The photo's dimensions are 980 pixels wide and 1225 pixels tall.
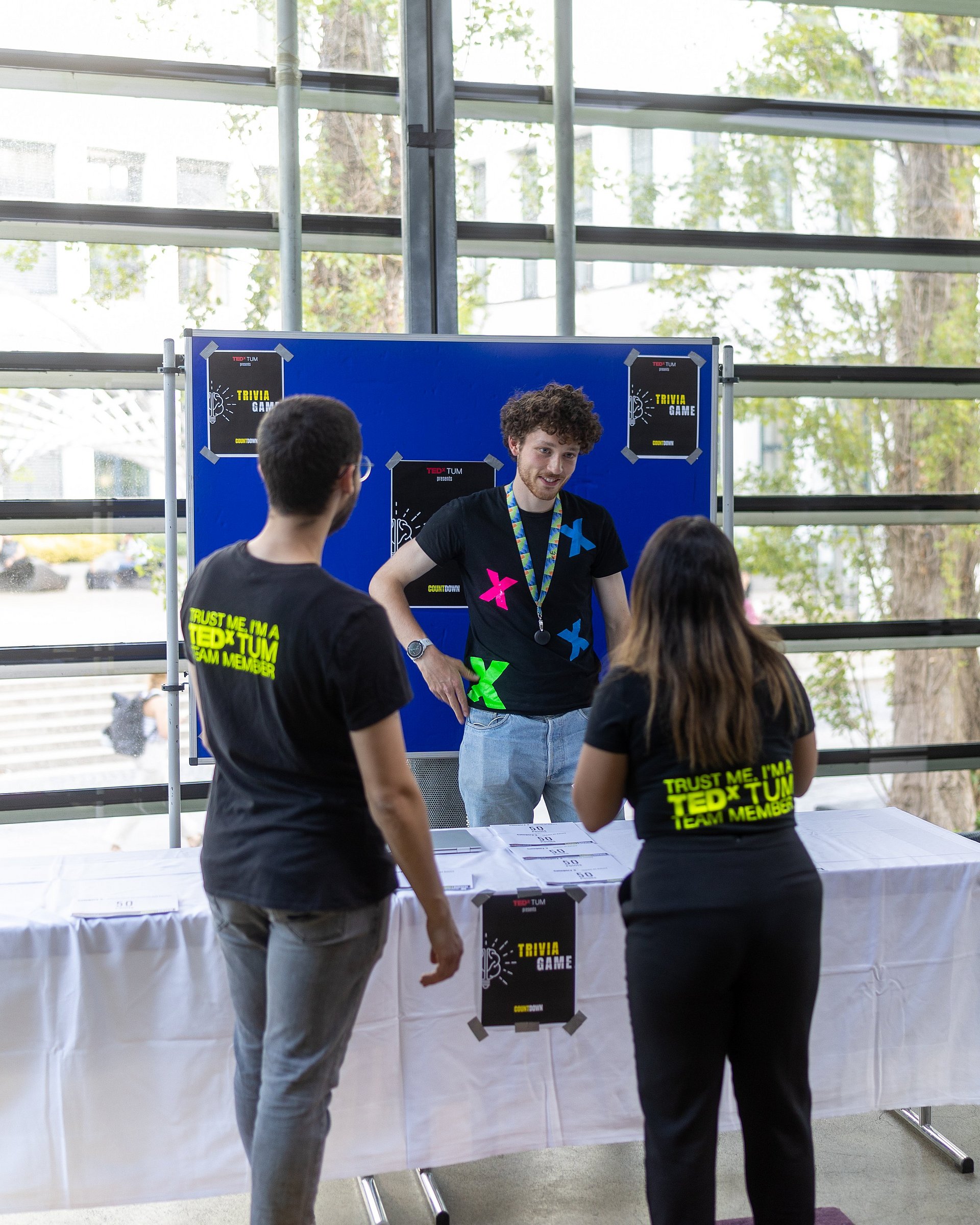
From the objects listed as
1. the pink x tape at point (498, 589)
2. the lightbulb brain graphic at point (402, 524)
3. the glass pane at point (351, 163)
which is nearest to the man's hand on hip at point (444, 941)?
the pink x tape at point (498, 589)

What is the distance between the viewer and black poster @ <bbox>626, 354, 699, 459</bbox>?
3.33 metres

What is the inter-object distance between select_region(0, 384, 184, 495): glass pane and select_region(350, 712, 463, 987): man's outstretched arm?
255cm

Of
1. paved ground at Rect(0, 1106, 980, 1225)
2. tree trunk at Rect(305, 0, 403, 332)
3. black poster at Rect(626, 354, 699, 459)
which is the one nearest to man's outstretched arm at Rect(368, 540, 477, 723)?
black poster at Rect(626, 354, 699, 459)

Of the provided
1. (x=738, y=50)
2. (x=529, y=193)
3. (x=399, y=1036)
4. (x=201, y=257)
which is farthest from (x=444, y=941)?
(x=738, y=50)

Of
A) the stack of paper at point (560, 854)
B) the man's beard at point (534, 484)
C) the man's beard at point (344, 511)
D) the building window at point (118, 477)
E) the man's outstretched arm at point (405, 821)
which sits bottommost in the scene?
the stack of paper at point (560, 854)

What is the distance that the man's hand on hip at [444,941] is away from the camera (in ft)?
5.32

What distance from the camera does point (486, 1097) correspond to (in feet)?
6.96

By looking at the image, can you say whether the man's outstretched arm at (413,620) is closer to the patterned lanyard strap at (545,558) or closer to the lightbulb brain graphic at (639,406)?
the patterned lanyard strap at (545,558)

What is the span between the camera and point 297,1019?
5.09 feet

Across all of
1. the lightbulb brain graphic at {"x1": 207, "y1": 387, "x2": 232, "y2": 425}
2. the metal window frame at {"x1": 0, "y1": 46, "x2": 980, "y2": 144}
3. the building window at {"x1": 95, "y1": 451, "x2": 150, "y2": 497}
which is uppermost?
the metal window frame at {"x1": 0, "y1": 46, "x2": 980, "y2": 144}

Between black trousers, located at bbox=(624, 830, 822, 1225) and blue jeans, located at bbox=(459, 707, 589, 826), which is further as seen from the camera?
blue jeans, located at bbox=(459, 707, 589, 826)

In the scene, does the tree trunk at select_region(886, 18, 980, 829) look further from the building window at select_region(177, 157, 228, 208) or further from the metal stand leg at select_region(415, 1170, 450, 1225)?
the metal stand leg at select_region(415, 1170, 450, 1225)

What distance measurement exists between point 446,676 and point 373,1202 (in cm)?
118

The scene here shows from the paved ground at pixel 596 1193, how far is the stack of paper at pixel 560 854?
71 centimetres
